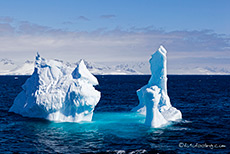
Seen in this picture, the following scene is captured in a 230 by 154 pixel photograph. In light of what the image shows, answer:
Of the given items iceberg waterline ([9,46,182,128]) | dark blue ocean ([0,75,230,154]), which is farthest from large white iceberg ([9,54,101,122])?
dark blue ocean ([0,75,230,154])

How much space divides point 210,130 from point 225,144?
506 centimetres

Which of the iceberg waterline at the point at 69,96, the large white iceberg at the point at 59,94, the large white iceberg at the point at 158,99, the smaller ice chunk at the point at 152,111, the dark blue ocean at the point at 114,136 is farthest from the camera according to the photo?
the large white iceberg at the point at 59,94

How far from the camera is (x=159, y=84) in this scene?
37031mm

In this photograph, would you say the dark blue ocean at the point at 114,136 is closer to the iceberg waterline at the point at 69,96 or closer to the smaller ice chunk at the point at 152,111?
the smaller ice chunk at the point at 152,111

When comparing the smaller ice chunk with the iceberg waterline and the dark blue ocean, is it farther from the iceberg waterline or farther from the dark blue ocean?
the dark blue ocean

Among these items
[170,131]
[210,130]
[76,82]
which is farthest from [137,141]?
[76,82]

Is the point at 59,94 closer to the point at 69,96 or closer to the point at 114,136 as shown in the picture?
the point at 69,96

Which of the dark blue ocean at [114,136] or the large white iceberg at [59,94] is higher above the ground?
the large white iceberg at [59,94]

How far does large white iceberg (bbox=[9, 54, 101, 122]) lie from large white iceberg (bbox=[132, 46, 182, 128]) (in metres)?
6.20

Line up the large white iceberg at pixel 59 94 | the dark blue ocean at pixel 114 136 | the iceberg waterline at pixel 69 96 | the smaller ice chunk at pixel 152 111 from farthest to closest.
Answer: the large white iceberg at pixel 59 94 → the iceberg waterline at pixel 69 96 → the smaller ice chunk at pixel 152 111 → the dark blue ocean at pixel 114 136

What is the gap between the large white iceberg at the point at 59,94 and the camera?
1232 inches

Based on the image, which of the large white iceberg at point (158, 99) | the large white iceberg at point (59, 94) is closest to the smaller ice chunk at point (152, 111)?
the large white iceberg at point (158, 99)

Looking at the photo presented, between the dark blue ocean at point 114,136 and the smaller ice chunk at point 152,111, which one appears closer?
the dark blue ocean at point 114,136

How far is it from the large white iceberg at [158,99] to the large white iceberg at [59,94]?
6.20 m
